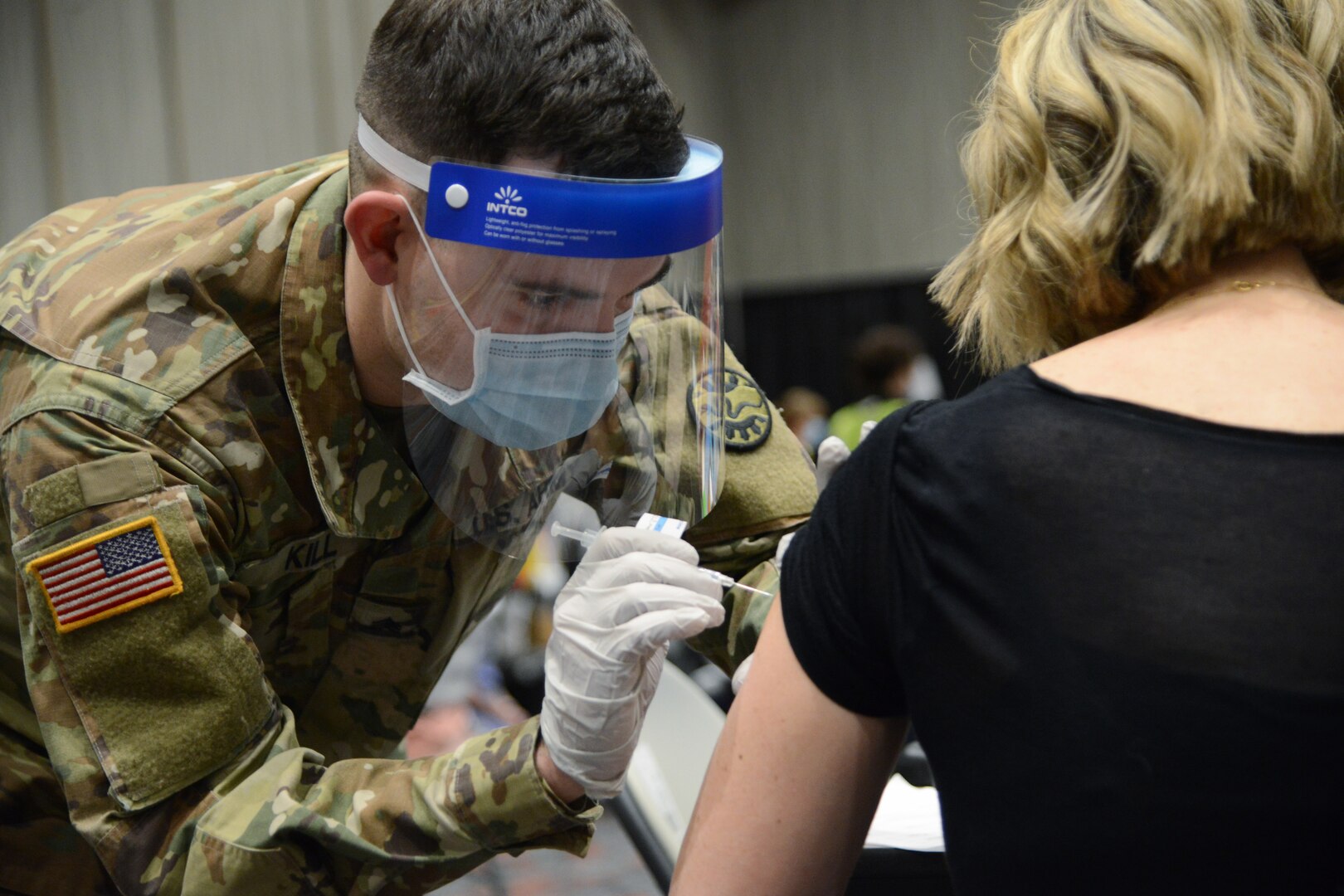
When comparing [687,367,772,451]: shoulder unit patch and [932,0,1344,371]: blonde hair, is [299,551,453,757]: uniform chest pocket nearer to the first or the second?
[687,367,772,451]: shoulder unit patch

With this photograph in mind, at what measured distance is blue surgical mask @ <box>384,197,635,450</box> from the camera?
129 cm

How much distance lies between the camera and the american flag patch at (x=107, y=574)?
112 cm

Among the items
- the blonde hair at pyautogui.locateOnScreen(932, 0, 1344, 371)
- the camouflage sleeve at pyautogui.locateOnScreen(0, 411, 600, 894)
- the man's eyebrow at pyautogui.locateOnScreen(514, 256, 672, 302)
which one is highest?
the blonde hair at pyautogui.locateOnScreen(932, 0, 1344, 371)

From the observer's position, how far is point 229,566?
1262mm

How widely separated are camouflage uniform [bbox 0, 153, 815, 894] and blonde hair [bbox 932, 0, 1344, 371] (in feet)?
1.92

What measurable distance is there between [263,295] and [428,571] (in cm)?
42

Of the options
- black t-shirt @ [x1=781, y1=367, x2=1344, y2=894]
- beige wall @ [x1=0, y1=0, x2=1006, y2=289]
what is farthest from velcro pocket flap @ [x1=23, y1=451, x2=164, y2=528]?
beige wall @ [x1=0, y1=0, x2=1006, y2=289]

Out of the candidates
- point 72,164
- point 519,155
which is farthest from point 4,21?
point 519,155

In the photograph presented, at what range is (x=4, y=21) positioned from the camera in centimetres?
369

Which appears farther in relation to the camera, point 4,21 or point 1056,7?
point 4,21

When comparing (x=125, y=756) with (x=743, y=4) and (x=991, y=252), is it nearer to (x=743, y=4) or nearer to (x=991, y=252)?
(x=991, y=252)

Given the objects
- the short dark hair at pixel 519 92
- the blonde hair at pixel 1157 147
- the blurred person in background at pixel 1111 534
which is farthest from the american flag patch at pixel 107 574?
the blonde hair at pixel 1157 147

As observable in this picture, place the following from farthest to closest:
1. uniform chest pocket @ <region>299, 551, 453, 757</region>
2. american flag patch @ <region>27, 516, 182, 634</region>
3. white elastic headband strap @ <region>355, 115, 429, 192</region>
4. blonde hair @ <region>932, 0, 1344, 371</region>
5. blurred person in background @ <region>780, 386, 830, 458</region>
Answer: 1. blurred person in background @ <region>780, 386, 830, 458</region>
2. uniform chest pocket @ <region>299, 551, 453, 757</region>
3. white elastic headband strap @ <region>355, 115, 429, 192</region>
4. american flag patch @ <region>27, 516, 182, 634</region>
5. blonde hair @ <region>932, 0, 1344, 371</region>

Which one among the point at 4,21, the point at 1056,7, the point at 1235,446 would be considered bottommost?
the point at 4,21
